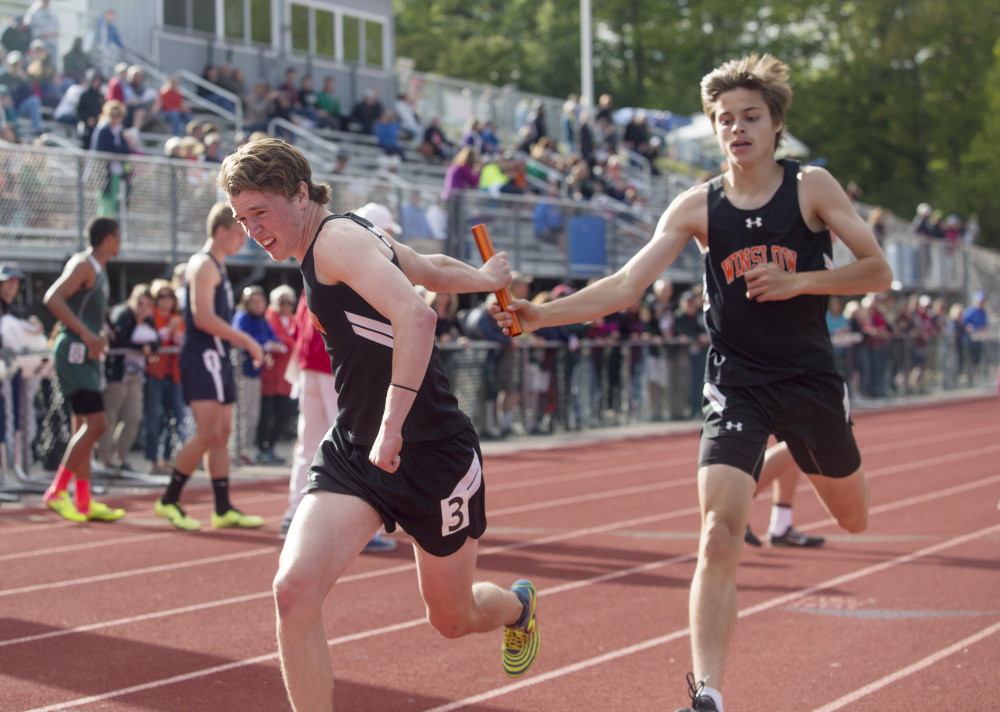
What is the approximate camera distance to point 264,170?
3.39 meters

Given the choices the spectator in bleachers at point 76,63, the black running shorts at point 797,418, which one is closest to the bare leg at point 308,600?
the black running shorts at point 797,418

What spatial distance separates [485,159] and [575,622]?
51.7 feet

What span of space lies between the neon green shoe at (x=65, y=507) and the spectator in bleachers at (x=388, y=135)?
44.2ft

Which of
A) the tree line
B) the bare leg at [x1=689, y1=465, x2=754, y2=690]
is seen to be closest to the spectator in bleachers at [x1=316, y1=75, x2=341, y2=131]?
the bare leg at [x1=689, y1=465, x2=754, y2=690]

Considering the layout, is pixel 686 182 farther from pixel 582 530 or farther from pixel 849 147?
pixel 849 147

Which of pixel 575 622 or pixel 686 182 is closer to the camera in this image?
pixel 575 622

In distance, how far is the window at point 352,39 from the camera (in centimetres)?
2544

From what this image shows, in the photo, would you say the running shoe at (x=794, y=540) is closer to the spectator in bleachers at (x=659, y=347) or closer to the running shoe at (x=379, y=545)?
the running shoe at (x=379, y=545)

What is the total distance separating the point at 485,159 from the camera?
20.4 metres

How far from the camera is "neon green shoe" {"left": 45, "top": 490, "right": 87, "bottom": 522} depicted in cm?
823

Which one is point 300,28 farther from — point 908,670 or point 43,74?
point 908,670

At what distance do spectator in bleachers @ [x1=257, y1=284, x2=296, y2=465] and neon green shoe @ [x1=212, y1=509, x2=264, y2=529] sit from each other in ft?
13.4

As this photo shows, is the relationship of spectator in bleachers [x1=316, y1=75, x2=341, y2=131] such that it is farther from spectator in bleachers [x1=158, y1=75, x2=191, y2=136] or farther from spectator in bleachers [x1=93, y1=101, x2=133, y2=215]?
spectator in bleachers [x1=93, y1=101, x2=133, y2=215]

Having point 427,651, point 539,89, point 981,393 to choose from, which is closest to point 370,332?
point 427,651
